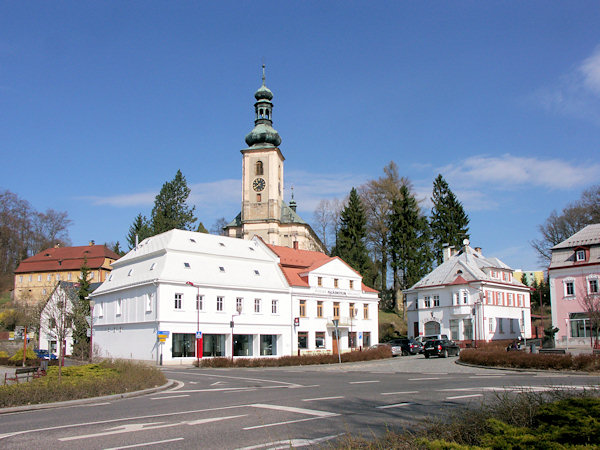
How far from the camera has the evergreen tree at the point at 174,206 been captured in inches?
3162

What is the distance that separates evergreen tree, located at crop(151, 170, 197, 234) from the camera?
263 feet

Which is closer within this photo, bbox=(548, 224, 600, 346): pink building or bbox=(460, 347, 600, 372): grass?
bbox=(460, 347, 600, 372): grass

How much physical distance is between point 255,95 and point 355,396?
79792mm

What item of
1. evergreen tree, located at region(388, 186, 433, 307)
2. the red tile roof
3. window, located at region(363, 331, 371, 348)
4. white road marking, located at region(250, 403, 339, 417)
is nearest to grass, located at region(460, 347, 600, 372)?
white road marking, located at region(250, 403, 339, 417)

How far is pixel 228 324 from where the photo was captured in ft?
155

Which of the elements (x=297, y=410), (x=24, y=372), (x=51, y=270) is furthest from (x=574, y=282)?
(x=51, y=270)

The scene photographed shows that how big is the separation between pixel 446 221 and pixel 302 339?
109 ft

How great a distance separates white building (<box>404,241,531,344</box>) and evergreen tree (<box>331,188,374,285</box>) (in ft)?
25.8

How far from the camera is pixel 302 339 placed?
52.5 meters

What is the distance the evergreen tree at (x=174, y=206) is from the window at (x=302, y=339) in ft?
112

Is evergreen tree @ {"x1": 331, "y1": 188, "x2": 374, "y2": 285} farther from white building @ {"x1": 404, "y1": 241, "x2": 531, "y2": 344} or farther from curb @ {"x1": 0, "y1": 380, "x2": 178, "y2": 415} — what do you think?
curb @ {"x1": 0, "y1": 380, "x2": 178, "y2": 415}

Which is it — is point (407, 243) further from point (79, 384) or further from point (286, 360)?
point (79, 384)

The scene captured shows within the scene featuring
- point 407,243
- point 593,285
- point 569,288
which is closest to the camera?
point 593,285

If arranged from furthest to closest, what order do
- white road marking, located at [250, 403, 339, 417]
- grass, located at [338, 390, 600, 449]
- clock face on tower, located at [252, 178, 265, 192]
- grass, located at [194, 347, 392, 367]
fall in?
clock face on tower, located at [252, 178, 265, 192] → grass, located at [194, 347, 392, 367] → white road marking, located at [250, 403, 339, 417] → grass, located at [338, 390, 600, 449]
